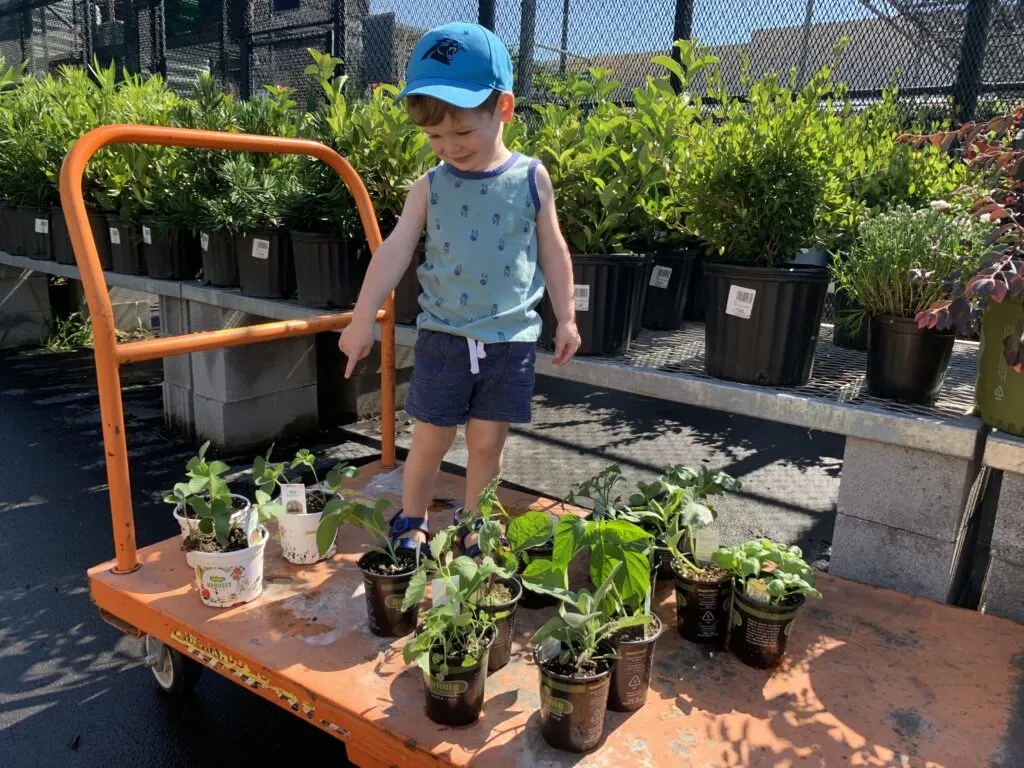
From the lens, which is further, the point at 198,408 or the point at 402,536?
the point at 198,408

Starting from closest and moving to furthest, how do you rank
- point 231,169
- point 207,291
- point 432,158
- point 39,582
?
point 39,582, point 432,158, point 231,169, point 207,291

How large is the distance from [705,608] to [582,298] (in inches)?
45.2

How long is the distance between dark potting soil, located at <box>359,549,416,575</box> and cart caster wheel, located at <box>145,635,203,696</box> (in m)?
0.67

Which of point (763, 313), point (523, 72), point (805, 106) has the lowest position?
point (763, 313)

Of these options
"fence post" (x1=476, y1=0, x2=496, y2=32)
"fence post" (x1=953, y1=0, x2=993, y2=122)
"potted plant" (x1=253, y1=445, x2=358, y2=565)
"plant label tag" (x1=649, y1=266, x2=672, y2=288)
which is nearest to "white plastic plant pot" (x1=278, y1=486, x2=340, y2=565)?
"potted plant" (x1=253, y1=445, x2=358, y2=565)

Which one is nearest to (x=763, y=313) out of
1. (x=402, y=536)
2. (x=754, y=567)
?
(x=754, y=567)

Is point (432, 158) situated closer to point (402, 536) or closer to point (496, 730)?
point (402, 536)

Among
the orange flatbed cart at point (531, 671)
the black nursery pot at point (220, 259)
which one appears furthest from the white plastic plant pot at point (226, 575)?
the black nursery pot at point (220, 259)

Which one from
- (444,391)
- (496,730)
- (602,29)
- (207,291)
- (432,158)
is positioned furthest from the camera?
(602,29)

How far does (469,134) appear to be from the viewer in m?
1.95

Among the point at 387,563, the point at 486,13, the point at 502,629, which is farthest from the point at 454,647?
the point at 486,13

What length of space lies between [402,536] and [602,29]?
431 cm

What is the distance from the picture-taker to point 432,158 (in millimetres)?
3354

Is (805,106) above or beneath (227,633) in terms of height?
above
